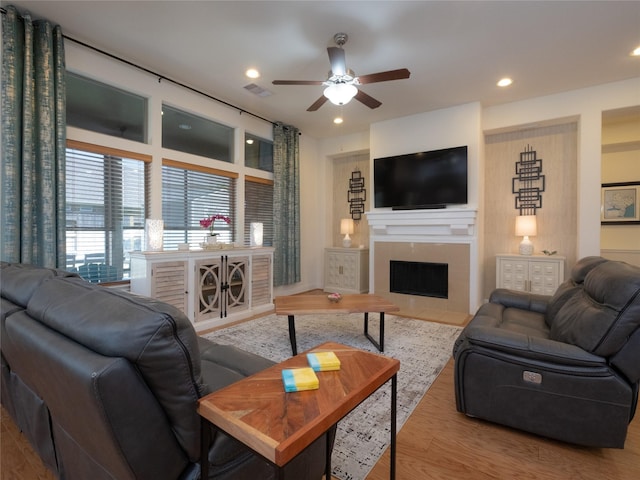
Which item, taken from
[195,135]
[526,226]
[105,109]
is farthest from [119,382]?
[526,226]

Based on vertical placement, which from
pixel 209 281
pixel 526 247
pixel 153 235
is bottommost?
pixel 209 281

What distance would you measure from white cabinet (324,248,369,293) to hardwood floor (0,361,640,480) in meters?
3.75

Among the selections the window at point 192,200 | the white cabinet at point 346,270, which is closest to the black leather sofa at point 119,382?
the window at point 192,200

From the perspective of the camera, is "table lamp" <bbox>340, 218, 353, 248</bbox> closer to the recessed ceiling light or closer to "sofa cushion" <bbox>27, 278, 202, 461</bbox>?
the recessed ceiling light

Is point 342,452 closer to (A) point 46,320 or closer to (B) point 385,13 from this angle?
(A) point 46,320

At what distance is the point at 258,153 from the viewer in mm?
5098

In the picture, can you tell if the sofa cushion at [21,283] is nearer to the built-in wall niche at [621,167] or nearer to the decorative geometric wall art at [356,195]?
the decorative geometric wall art at [356,195]

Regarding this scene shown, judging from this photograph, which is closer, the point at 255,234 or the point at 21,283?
the point at 21,283

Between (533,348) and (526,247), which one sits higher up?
(526,247)

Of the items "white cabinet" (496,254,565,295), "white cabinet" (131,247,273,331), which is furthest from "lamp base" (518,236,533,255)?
"white cabinet" (131,247,273,331)

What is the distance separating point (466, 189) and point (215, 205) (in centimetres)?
353

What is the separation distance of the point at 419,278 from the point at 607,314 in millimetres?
3237

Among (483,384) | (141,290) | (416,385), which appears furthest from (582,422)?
(141,290)

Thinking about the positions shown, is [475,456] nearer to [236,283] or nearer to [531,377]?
[531,377]
